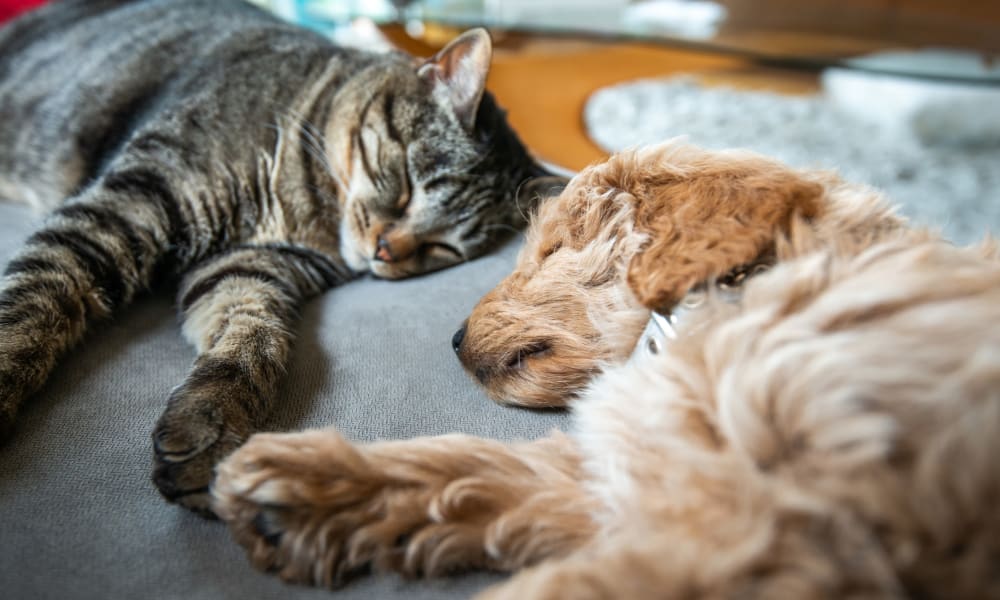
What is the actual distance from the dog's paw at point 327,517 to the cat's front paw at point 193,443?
6cm

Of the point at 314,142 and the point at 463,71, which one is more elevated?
the point at 463,71

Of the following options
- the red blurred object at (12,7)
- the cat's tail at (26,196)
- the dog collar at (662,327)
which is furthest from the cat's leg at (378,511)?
the red blurred object at (12,7)

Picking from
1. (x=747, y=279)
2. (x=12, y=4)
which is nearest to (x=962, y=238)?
(x=747, y=279)

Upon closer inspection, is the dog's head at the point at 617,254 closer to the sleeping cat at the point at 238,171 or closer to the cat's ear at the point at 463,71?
the sleeping cat at the point at 238,171

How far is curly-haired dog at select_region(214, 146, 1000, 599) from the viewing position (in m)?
0.59

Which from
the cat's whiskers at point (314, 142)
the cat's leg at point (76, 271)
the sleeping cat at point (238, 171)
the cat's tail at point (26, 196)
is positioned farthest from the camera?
the cat's tail at point (26, 196)

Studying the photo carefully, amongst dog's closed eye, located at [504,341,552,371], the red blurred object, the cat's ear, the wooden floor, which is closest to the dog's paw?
dog's closed eye, located at [504,341,552,371]

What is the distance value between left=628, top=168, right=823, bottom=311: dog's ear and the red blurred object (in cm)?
284

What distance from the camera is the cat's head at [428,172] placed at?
1560 mm

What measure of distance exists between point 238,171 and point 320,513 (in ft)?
3.28

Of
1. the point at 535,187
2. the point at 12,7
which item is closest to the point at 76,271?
the point at 535,187

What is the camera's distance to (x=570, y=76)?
3.97 m

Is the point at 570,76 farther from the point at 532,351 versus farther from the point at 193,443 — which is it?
the point at 193,443

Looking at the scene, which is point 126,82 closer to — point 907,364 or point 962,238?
point 907,364
